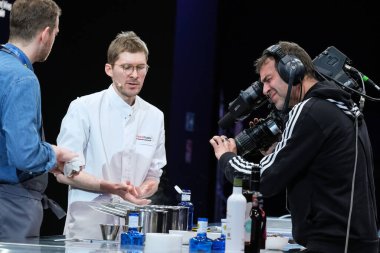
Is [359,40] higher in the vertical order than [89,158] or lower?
higher

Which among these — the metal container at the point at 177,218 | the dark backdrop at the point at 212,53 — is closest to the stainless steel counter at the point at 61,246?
the metal container at the point at 177,218

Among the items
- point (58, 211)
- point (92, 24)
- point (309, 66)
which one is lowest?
point (58, 211)

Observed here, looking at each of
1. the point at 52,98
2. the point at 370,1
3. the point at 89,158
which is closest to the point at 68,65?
the point at 52,98

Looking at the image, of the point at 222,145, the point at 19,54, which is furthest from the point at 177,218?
the point at 19,54

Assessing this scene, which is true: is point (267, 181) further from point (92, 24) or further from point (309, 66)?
point (92, 24)

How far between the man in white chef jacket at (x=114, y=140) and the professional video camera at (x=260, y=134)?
1.88 feet

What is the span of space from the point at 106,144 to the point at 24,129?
0.90 meters

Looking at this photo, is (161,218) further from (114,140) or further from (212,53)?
(212,53)

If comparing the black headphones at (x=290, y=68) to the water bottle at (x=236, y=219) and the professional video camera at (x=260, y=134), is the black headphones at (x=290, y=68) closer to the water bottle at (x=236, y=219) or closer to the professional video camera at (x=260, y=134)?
the professional video camera at (x=260, y=134)

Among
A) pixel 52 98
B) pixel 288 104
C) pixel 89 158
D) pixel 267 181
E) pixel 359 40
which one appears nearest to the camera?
pixel 267 181

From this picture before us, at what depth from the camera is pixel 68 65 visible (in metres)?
4.39

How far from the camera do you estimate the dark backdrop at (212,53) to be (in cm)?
499

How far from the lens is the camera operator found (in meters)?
2.27

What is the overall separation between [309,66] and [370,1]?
11.7 ft
